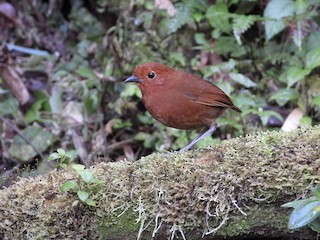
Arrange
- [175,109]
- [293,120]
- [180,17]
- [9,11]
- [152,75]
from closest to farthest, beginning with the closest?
[175,109] → [152,75] → [293,120] → [180,17] → [9,11]

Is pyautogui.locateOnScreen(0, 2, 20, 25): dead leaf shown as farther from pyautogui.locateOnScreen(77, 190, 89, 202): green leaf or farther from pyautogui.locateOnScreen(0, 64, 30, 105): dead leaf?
pyautogui.locateOnScreen(77, 190, 89, 202): green leaf

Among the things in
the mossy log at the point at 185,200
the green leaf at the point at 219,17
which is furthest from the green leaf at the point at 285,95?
the mossy log at the point at 185,200

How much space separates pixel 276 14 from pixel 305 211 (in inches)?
128

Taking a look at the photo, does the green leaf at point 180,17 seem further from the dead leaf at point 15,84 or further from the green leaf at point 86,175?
the green leaf at point 86,175

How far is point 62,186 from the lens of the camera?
2.67 metres

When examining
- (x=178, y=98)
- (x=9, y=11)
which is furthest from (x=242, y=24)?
(x=9, y=11)

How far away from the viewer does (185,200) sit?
2.66 m

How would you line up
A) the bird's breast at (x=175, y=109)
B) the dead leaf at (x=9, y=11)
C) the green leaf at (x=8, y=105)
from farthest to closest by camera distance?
the dead leaf at (x=9, y=11)
the green leaf at (x=8, y=105)
the bird's breast at (x=175, y=109)

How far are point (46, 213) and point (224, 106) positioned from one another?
5.22 feet

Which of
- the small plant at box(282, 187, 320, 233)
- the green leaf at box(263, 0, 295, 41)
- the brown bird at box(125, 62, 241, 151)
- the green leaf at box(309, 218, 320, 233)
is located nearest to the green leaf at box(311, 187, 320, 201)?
the small plant at box(282, 187, 320, 233)

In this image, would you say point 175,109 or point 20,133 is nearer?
point 175,109

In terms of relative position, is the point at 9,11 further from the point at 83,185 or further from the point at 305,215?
the point at 305,215

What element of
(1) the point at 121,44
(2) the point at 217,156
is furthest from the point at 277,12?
(2) the point at 217,156

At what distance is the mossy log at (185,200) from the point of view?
8.65ft
